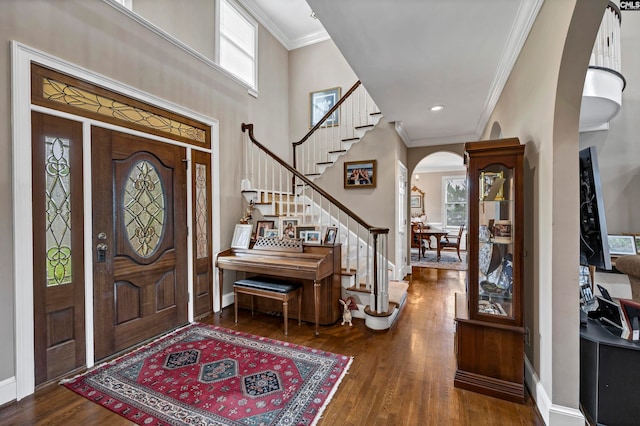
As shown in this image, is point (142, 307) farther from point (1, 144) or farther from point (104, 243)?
point (1, 144)

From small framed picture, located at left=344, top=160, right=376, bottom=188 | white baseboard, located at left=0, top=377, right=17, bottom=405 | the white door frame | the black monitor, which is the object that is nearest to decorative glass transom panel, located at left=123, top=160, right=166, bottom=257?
the white door frame

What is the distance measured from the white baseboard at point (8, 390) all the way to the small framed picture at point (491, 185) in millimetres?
3590

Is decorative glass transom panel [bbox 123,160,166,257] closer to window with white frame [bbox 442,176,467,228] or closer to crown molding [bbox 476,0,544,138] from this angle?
crown molding [bbox 476,0,544,138]

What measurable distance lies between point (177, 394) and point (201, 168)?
2.33 meters

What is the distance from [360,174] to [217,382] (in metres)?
3.52

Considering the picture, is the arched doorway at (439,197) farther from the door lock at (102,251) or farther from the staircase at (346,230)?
the door lock at (102,251)

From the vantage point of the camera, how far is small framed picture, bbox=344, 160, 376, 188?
4516 millimetres

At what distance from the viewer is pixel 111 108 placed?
2432 mm

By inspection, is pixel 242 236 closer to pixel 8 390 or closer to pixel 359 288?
pixel 359 288

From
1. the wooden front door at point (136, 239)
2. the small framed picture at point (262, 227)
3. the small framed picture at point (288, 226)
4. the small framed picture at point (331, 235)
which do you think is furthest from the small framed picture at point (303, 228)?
the wooden front door at point (136, 239)

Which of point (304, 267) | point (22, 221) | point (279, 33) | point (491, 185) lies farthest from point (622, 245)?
point (279, 33)

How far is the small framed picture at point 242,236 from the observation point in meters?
3.51

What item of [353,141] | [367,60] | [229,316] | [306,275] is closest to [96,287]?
[229,316]

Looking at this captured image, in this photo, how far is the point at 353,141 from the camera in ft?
15.3
